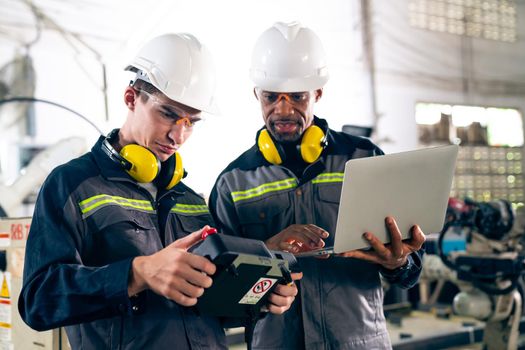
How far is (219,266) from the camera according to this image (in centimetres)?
112

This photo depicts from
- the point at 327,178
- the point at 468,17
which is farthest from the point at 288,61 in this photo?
the point at 468,17

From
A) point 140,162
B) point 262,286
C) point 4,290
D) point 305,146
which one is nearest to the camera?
point 262,286

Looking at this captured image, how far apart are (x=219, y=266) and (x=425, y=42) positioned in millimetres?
5423

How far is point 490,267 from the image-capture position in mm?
3641

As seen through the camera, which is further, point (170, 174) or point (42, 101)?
point (42, 101)

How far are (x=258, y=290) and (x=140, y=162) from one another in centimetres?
43

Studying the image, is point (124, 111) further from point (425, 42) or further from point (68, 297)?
point (425, 42)

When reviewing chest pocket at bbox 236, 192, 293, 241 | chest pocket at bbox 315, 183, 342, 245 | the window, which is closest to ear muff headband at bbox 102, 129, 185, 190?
chest pocket at bbox 236, 192, 293, 241

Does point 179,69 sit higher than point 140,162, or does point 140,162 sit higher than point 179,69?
point 179,69

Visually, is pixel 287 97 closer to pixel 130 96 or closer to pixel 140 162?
pixel 130 96

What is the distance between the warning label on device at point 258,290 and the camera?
4.05ft

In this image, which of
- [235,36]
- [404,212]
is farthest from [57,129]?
[404,212]

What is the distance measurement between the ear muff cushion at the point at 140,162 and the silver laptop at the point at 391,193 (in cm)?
47

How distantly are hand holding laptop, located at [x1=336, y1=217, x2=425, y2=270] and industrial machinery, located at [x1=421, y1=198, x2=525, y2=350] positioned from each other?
215 centimetres
